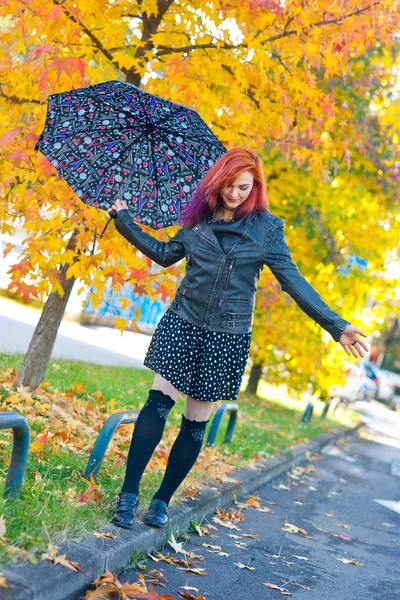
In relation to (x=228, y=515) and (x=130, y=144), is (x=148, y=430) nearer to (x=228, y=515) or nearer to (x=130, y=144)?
(x=130, y=144)

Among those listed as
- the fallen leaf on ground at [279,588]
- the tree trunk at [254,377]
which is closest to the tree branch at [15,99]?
the fallen leaf on ground at [279,588]

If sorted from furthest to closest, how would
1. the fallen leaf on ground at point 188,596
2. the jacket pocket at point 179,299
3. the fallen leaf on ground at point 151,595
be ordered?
the jacket pocket at point 179,299 < the fallen leaf on ground at point 188,596 < the fallen leaf on ground at point 151,595

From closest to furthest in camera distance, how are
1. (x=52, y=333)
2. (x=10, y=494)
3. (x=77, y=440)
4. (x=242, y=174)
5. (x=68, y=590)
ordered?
(x=68, y=590), (x=10, y=494), (x=242, y=174), (x=77, y=440), (x=52, y=333)

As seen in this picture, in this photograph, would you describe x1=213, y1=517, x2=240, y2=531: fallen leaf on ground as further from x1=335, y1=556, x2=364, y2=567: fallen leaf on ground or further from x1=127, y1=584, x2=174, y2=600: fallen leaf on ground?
x1=127, y1=584, x2=174, y2=600: fallen leaf on ground

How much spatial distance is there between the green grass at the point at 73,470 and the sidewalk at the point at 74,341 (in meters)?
0.71

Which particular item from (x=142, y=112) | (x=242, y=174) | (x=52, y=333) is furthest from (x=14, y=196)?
(x=242, y=174)

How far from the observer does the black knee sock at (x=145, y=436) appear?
3854mm

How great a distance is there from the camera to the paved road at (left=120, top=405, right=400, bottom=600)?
4.05 meters

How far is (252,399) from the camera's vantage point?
13.7m

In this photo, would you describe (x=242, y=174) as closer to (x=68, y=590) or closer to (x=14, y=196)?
(x=68, y=590)

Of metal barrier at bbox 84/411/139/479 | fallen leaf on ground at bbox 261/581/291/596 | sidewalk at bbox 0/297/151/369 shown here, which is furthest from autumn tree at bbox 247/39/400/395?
fallen leaf on ground at bbox 261/581/291/596

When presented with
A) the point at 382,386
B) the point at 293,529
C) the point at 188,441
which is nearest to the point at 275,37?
the point at 188,441

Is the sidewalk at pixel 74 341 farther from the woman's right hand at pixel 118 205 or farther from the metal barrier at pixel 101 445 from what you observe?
the woman's right hand at pixel 118 205

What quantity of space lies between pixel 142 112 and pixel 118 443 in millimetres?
2419
